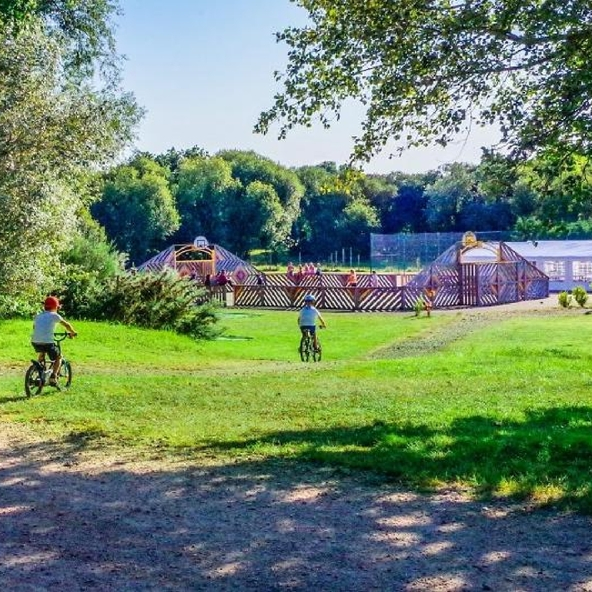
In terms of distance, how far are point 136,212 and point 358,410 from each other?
6929 centimetres

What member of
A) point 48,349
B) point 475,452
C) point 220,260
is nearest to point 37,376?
point 48,349

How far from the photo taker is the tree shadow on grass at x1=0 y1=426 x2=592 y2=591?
4.36 metres

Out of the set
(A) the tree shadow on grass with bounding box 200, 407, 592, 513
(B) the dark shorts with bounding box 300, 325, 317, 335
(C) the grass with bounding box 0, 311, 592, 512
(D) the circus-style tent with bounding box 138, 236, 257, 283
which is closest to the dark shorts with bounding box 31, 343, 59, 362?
(C) the grass with bounding box 0, 311, 592, 512

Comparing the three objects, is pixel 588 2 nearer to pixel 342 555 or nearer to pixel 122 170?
pixel 342 555

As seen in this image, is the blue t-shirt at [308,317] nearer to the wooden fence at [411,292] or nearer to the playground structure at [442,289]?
the playground structure at [442,289]

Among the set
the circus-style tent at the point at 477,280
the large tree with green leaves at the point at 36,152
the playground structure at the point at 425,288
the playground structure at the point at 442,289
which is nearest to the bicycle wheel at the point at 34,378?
the large tree with green leaves at the point at 36,152

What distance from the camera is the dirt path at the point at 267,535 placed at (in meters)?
4.35

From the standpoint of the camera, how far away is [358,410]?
33.0 ft

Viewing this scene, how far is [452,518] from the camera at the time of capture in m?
5.43

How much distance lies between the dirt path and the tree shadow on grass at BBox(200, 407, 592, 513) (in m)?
0.32

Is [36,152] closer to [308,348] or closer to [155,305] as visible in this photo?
[308,348]

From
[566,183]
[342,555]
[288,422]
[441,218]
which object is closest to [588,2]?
[566,183]

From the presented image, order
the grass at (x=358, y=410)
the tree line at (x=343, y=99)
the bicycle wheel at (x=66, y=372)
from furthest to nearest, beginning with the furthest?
the bicycle wheel at (x=66, y=372) → the tree line at (x=343, y=99) → the grass at (x=358, y=410)

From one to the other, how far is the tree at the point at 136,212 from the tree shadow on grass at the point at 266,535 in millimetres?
71506
